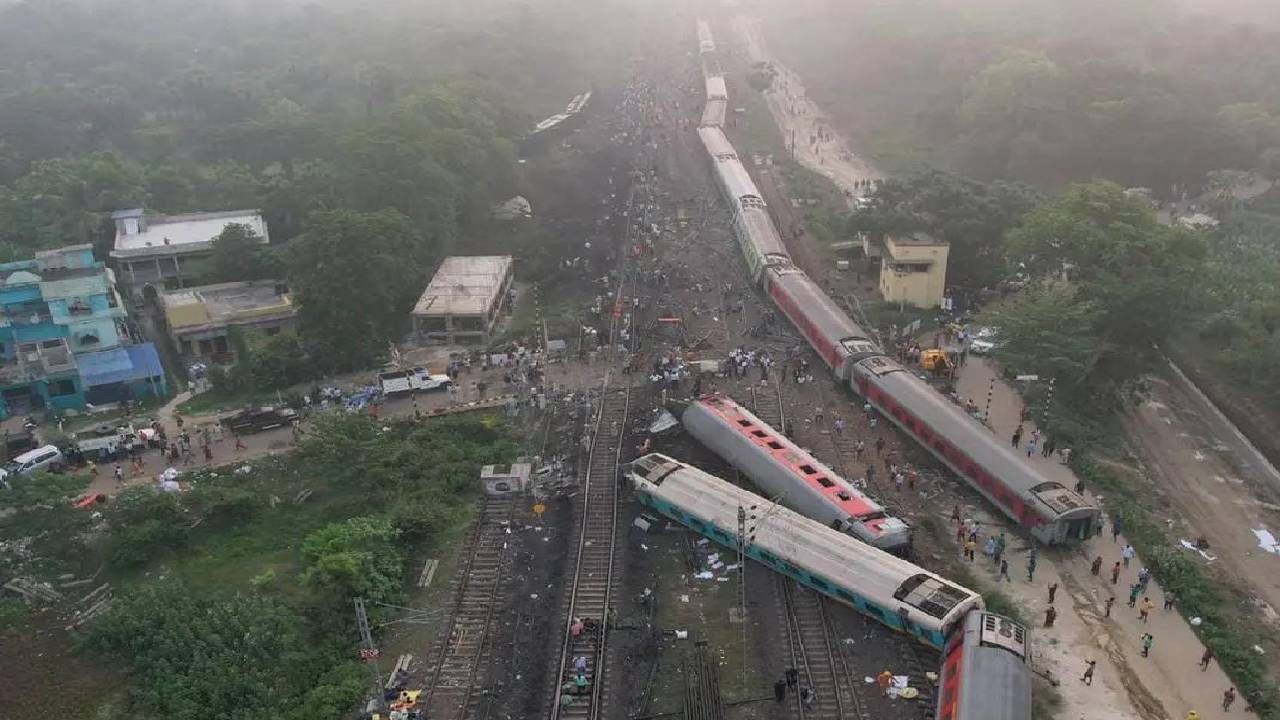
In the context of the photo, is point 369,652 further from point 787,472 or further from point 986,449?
point 986,449

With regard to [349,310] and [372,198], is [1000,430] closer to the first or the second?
[349,310]

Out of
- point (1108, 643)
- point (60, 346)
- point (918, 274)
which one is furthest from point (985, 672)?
point (60, 346)

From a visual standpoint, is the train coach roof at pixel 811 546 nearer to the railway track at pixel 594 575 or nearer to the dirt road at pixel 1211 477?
the railway track at pixel 594 575

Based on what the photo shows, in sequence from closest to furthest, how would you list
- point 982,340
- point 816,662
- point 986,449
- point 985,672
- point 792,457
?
point 985,672
point 816,662
point 986,449
point 792,457
point 982,340

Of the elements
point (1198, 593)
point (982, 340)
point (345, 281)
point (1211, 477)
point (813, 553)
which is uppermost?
point (345, 281)

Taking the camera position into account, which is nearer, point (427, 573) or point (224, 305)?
point (427, 573)

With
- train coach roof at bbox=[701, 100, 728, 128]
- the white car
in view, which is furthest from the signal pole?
train coach roof at bbox=[701, 100, 728, 128]

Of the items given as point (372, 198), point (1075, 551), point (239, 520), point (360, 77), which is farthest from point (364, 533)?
point (360, 77)

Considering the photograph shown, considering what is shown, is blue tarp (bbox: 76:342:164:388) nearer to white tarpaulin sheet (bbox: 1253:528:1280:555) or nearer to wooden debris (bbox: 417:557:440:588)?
wooden debris (bbox: 417:557:440:588)
